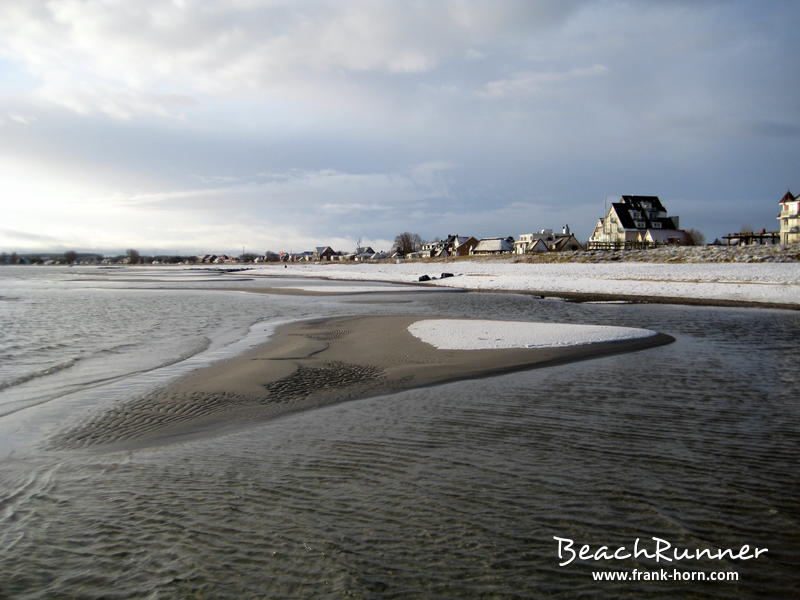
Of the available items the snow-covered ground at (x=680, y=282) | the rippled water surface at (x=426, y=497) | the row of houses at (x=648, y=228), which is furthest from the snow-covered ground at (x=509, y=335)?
the row of houses at (x=648, y=228)

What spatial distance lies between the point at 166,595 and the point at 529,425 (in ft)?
17.1

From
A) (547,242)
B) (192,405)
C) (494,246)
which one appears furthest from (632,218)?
(192,405)

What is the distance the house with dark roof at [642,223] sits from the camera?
8812 centimetres

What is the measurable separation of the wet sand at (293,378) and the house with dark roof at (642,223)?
79581 mm

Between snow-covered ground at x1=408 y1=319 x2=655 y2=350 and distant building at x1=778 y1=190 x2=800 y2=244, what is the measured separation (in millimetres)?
64718

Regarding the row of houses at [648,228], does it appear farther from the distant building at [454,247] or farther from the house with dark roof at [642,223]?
the distant building at [454,247]

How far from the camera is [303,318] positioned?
869 inches

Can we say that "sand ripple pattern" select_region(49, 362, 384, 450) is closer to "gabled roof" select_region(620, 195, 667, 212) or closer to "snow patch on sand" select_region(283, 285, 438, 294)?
"snow patch on sand" select_region(283, 285, 438, 294)

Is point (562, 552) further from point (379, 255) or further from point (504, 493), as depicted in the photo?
point (379, 255)

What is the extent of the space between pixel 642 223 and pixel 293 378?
91.3m

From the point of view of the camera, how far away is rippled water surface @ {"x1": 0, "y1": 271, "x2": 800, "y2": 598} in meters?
3.97

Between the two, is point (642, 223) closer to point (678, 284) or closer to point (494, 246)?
point (494, 246)

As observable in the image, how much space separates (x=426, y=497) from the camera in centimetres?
525

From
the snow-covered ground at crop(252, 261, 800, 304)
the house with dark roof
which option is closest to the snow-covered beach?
the snow-covered ground at crop(252, 261, 800, 304)
